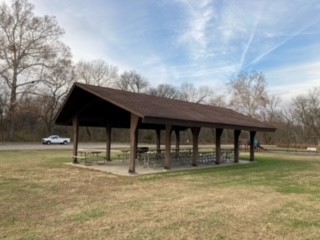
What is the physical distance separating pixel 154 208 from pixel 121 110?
980 cm

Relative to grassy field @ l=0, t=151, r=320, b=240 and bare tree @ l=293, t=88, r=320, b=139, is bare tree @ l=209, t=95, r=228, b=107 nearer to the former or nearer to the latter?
bare tree @ l=293, t=88, r=320, b=139

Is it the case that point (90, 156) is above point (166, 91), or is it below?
below

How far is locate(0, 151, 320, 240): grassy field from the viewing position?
18.3 ft

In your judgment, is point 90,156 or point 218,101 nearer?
point 90,156

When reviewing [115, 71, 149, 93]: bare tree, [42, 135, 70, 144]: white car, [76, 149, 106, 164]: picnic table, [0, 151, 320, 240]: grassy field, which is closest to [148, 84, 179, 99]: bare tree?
[115, 71, 149, 93]: bare tree

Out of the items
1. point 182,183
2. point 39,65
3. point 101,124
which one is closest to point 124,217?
point 182,183

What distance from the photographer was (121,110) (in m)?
16.6

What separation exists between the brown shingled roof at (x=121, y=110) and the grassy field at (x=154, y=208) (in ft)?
8.16

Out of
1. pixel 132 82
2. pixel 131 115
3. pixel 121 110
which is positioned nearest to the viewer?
pixel 131 115

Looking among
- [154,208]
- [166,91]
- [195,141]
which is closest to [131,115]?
[195,141]

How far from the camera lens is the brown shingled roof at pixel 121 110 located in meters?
13.0

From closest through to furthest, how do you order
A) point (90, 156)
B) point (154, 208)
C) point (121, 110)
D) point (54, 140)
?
point (154, 208)
point (121, 110)
point (90, 156)
point (54, 140)

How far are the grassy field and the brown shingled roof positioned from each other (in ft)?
8.16

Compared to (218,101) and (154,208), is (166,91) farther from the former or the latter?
(154,208)
